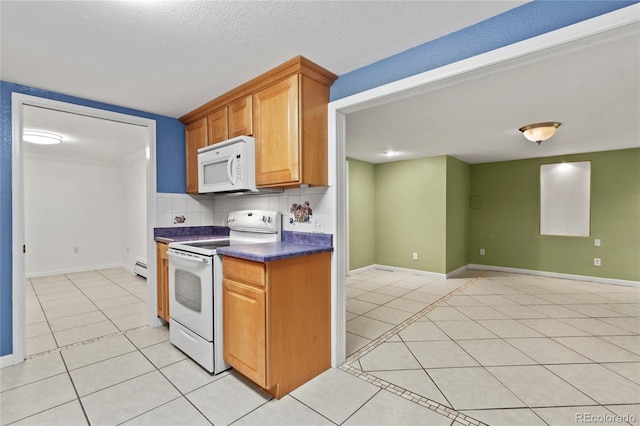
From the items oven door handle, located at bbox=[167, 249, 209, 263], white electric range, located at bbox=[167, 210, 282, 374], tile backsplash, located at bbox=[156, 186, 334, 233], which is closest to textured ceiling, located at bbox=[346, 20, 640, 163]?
tile backsplash, located at bbox=[156, 186, 334, 233]

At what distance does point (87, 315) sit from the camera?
11.1 feet

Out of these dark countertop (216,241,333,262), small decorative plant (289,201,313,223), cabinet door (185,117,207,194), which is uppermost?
cabinet door (185,117,207,194)

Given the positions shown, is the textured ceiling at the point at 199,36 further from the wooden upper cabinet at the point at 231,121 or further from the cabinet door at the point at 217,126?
the cabinet door at the point at 217,126

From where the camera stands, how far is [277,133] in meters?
2.24

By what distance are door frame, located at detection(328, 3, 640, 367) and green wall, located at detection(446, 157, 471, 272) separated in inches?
142

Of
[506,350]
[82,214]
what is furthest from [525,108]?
[82,214]

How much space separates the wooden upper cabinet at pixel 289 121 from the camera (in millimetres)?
2107

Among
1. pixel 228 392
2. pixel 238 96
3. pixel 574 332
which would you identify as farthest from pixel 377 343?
pixel 238 96

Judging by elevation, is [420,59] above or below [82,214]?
above

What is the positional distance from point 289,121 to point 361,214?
3795 mm

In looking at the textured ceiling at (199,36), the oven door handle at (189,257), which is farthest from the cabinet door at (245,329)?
the textured ceiling at (199,36)

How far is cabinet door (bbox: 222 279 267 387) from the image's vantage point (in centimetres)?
187

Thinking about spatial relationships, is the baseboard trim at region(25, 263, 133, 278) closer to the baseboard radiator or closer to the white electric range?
the baseboard radiator

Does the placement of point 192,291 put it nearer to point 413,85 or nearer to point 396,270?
point 413,85
